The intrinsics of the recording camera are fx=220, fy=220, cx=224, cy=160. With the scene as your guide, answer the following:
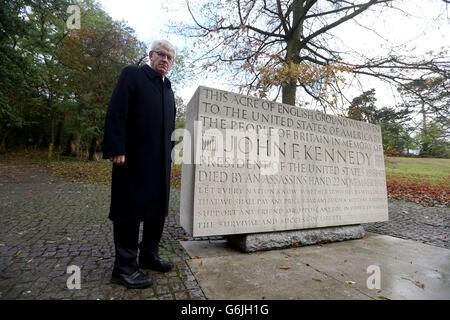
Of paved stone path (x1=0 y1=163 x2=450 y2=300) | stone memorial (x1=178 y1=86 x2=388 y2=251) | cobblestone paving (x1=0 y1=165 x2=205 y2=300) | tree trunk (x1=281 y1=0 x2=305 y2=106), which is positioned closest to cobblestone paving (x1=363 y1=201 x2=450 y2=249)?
paved stone path (x1=0 y1=163 x2=450 y2=300)

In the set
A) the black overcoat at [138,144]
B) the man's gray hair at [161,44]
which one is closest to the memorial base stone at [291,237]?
the black overcoat at [138,144]

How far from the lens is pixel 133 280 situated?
199 cm

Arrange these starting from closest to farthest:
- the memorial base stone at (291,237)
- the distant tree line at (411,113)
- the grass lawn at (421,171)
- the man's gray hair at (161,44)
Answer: the man's gray hair at (161,44) < the memorial base stone at (291,237) < the distant tree line at (411,113) < the grass lawn at (421,171)

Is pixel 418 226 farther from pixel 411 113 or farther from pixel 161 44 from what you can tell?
pixel 161 44

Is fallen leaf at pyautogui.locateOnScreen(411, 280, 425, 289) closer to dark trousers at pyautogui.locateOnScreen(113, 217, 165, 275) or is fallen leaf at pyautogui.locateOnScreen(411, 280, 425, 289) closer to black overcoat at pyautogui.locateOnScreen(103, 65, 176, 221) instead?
black overcoat at pyautogui.locateOnScreen(103, 65, 176, 221)

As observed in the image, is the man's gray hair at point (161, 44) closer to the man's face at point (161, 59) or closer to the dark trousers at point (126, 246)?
the man's face at point (161, 59)

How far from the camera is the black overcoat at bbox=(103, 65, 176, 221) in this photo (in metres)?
2.02

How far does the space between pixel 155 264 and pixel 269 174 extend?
72.6 inches

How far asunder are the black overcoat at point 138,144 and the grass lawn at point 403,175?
8.05 m

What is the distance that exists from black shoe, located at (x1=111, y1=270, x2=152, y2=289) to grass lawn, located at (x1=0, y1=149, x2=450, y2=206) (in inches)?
318

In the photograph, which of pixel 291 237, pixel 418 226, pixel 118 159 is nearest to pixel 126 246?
pixel 118 159

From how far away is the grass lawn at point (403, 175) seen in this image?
932 centimetres

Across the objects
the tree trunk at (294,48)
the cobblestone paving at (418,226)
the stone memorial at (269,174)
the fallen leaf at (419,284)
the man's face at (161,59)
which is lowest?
the fallen leaf at (419,284)

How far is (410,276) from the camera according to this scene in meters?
2.38
